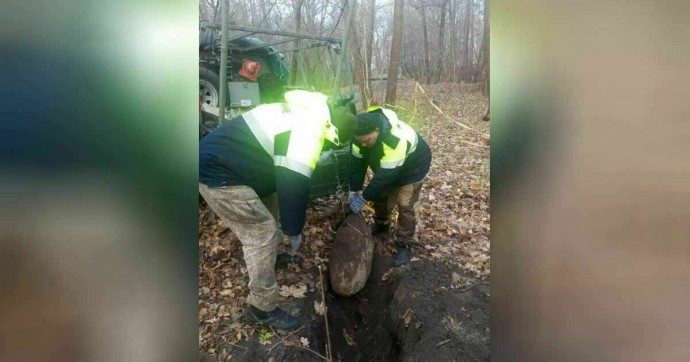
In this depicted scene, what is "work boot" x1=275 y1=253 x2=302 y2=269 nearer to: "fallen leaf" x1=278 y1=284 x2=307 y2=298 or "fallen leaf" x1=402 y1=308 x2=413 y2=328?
"fallen leaf" x1=278 y1=284 x2=307 y2=298

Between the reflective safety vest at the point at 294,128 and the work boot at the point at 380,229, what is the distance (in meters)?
1.38

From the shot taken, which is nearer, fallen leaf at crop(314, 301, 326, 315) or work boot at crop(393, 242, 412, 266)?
fallen leaf at crop(314, 301, 326, 315)

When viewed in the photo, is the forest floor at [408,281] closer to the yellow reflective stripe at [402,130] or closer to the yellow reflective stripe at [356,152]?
the yellow reflective stripe at [402,130]

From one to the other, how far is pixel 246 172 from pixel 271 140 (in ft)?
0.78

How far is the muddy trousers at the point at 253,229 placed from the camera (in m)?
2.00

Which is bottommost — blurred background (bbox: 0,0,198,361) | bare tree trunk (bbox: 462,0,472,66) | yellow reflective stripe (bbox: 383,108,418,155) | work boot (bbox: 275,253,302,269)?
work boot (bbox: 275,253,302,269)

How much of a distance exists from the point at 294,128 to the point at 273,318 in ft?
3.17

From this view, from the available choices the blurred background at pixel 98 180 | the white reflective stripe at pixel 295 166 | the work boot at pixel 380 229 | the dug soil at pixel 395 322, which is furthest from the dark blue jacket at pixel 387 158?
the blurred background at pixel 98 180

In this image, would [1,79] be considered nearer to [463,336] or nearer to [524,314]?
[524,314]

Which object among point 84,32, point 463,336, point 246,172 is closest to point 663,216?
point 84,32

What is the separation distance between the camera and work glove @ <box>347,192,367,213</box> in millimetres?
3062

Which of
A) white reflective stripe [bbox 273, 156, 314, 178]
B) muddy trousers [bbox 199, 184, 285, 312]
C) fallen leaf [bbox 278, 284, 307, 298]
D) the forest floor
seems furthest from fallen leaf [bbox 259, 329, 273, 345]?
white reflective stripe [bbox 273, 156, 314, 178]

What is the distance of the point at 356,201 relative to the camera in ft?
10.1

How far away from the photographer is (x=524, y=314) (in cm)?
75
